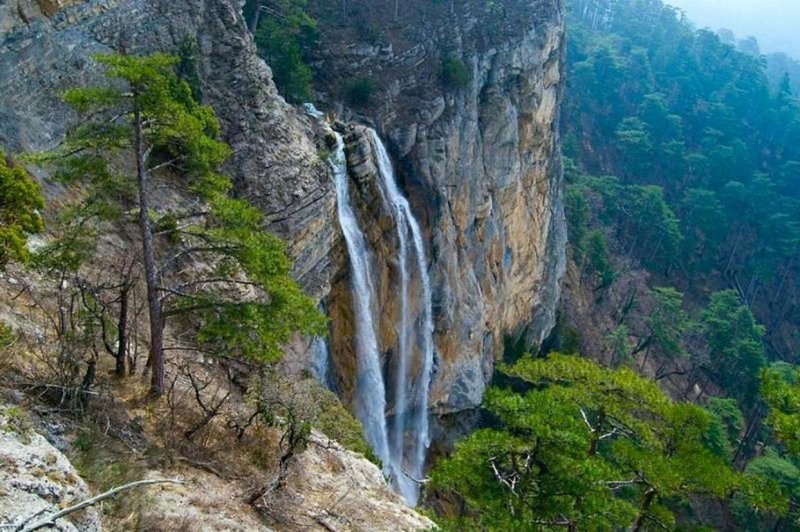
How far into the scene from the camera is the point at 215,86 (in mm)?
16812

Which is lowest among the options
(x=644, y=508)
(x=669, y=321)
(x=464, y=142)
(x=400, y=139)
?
(x=669, y=321)

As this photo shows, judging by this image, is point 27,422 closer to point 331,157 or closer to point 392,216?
point 331,157

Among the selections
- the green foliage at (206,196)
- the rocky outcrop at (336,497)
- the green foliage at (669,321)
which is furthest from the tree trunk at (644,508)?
the green foliage at (669,321)

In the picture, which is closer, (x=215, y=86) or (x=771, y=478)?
(x=215, y=86)

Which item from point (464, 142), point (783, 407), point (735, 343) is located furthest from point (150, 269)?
point (735, 343)

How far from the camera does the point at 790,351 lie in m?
52.6

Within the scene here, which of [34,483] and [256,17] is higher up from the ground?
[256,17]

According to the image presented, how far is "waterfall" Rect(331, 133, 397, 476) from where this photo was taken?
19.6 meters

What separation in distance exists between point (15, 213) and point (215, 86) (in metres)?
10.4

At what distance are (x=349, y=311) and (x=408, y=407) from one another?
251 inches

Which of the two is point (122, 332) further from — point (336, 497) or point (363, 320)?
point (363, 320)

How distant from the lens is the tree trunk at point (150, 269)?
8141mm

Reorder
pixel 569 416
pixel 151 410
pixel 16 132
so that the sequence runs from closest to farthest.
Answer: pixel 569 416
pixel 151 410
pixel 16 132

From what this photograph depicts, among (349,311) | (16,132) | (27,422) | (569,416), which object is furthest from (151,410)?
(349,311)
